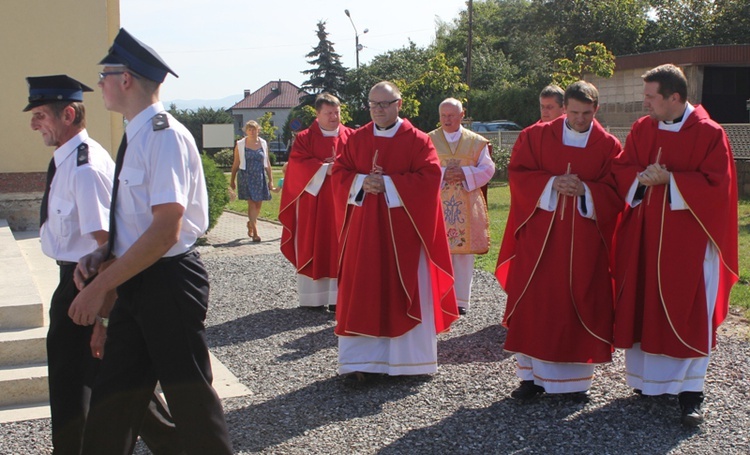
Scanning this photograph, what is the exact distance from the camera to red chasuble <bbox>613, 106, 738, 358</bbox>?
16.1ft

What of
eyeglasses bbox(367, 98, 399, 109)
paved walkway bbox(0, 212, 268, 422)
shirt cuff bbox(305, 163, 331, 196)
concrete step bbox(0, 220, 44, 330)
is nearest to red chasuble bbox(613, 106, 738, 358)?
eyeglasses bbox(367, 98, 399, 109)

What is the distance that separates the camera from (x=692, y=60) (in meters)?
29.6

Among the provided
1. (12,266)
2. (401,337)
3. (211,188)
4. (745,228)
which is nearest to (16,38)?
(211,188)

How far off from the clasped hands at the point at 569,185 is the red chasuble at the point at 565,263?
65 millimetres

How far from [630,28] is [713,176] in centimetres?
4723

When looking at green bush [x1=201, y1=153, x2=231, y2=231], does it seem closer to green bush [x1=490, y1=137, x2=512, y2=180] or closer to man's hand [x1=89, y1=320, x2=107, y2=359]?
man's hand [x1=89, y1=320, x2=107, y2=359]

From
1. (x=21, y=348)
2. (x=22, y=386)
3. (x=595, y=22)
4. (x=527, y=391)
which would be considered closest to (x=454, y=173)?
(x=527, y=391)

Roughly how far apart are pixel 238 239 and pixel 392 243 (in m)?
8.14

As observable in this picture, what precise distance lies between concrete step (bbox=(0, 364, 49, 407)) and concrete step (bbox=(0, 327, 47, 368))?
83mm

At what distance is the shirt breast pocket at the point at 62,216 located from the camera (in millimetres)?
3766

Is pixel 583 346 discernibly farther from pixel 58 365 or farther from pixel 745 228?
pixel 745 228

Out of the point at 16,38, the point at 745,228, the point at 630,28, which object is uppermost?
the point at 630,28

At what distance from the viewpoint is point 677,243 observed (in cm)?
495

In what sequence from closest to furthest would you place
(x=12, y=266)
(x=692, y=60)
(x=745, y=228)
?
Result: (x=12, y=266), (x=745, y=228), (x=692, y=60)
